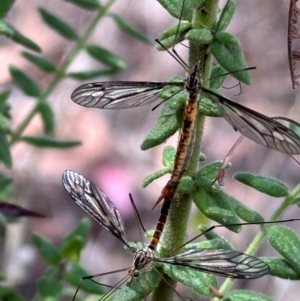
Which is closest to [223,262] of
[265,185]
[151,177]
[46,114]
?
[151,177]

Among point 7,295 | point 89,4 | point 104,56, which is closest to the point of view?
point 7,295

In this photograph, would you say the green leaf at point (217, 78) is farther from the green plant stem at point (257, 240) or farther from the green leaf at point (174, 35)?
the green plant stem at point (257, 240)

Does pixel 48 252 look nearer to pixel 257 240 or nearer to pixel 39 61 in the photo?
pixel 39 61

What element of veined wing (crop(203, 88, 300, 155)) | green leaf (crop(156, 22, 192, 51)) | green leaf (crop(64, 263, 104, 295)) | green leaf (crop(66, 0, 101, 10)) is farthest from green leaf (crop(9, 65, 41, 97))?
veined wing (crop(203, 88, 300, 155))


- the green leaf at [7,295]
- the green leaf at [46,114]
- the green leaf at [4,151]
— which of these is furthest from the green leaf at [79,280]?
the green leaf at [46,114]

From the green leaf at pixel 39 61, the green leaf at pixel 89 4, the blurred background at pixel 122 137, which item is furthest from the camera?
the blurred background at pixel 122 137

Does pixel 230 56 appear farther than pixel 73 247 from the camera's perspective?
No

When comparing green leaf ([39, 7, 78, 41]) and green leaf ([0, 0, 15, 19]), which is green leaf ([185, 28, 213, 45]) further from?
green leaf ([39, 7, 78, 41])
